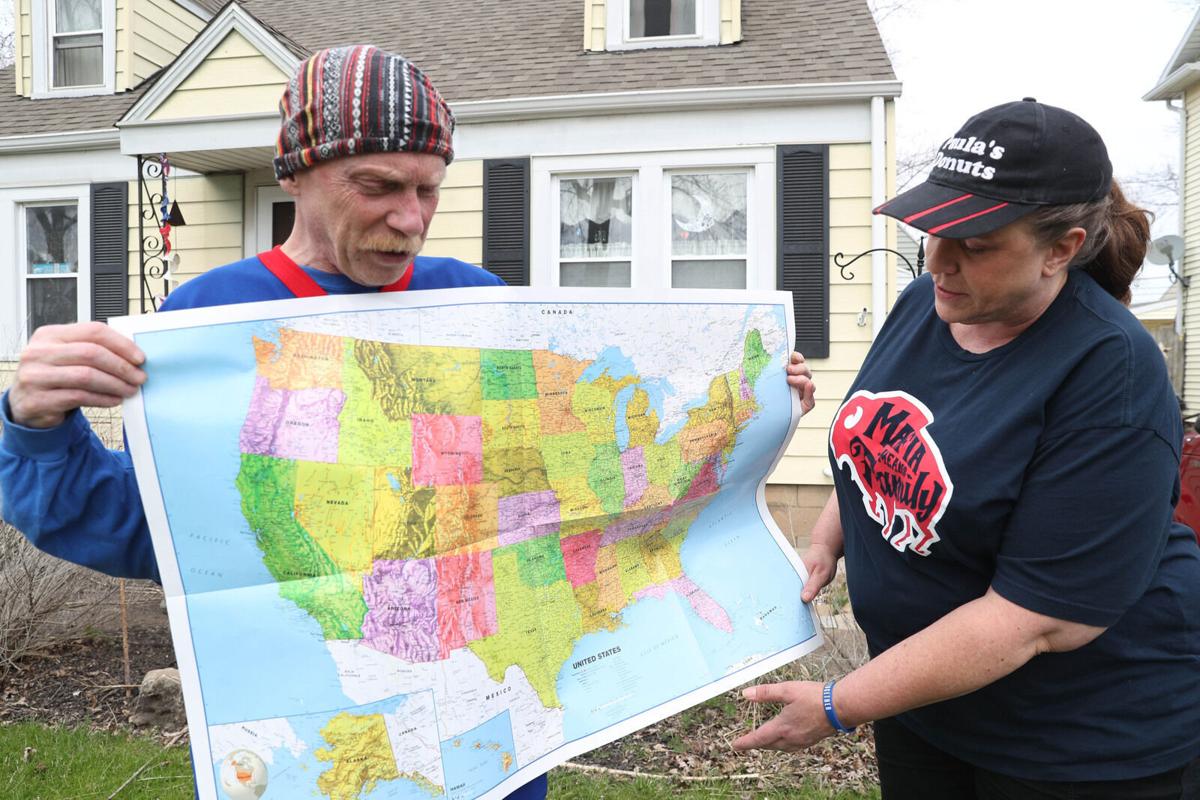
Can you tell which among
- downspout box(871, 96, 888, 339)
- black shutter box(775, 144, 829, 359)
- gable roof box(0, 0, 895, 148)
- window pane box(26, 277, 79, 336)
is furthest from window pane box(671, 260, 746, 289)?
window pane box(26, 277, 79, 336)

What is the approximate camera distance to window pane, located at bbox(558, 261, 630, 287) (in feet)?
25.1

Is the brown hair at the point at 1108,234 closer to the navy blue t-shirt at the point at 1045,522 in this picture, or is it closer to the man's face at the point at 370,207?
the navy blue t-shirt at the point at 1045,522

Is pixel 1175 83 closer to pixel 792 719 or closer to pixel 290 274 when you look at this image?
pixel 792 719

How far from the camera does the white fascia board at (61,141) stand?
8.23m

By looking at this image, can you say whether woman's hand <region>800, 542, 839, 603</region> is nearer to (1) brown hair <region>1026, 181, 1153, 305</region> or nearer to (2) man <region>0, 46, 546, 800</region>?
(1) brown hair <region>1026, 181, 1153, 305</region>

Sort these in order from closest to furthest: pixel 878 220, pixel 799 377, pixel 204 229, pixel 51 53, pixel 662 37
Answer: pixel 799 377, pixel 878 220, pixel 662 37, pixel 204 229, pixel 51 53

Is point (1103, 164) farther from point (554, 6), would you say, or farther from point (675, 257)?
point (554, 6)

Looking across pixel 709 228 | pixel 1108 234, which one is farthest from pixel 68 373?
pixel 709 228

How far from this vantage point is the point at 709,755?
11.9 feet

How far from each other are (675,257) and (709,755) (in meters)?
4.71

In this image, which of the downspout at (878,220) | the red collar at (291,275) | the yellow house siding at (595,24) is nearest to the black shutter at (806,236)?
the downspout at (878,220)

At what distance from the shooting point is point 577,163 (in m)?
7.50

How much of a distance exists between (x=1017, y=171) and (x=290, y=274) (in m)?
1.17

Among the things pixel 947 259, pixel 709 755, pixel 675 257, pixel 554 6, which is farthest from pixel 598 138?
pixel 947 259
